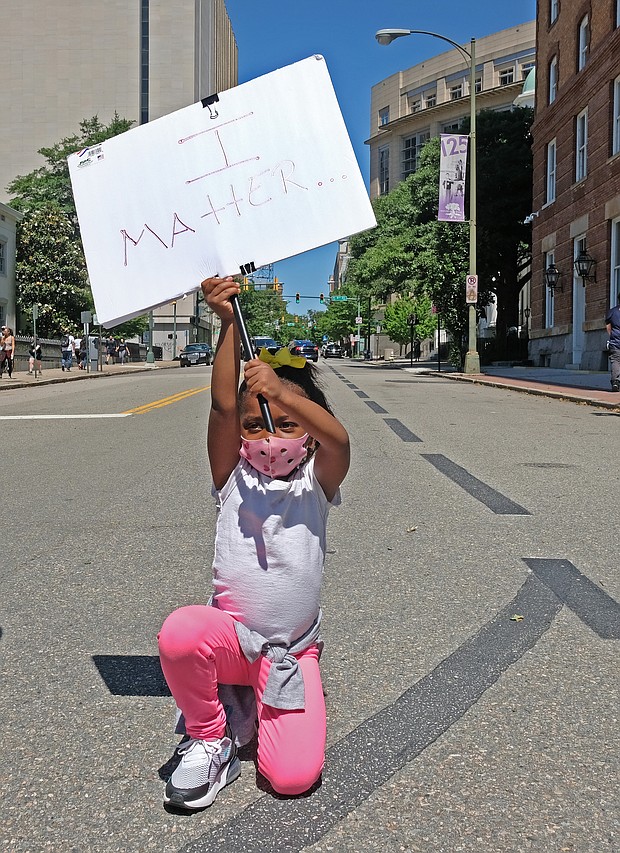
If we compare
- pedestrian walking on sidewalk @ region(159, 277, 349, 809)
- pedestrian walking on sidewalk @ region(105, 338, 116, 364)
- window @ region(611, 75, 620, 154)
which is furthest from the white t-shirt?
pedestrian walking on sidewalk @ region(105, 338, 116, 364)

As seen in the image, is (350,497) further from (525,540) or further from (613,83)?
(613,83)

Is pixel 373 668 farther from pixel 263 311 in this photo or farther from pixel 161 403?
pixel 263 311

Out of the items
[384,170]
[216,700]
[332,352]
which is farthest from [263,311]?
[216,700]

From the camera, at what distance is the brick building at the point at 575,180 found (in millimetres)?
24969

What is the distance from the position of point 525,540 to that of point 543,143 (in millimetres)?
30287

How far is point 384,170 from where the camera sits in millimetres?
103562

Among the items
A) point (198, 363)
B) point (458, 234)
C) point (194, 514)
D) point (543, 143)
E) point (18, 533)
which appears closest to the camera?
point (18, 533)

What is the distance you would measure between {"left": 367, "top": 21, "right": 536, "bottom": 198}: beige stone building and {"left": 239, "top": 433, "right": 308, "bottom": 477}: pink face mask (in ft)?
261

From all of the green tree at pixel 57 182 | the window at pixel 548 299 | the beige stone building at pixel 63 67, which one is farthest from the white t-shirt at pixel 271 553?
the beige stone building at pixel 63 67

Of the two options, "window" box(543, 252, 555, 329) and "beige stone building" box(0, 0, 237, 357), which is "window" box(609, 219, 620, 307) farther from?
"beige stone building" box(0, 0, 237, 357)

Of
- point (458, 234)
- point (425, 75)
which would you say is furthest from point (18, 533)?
point (425, 75)

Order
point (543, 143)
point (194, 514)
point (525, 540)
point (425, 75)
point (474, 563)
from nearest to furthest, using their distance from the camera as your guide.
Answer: point (474, 563) → point (525, 540) → point (194, 514) → point (543, 143) → point (425, 75)

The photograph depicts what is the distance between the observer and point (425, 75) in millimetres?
94312

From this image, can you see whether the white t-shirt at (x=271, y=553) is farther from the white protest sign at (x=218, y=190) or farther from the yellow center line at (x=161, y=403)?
the yellow center line at (x=161, y=403)
